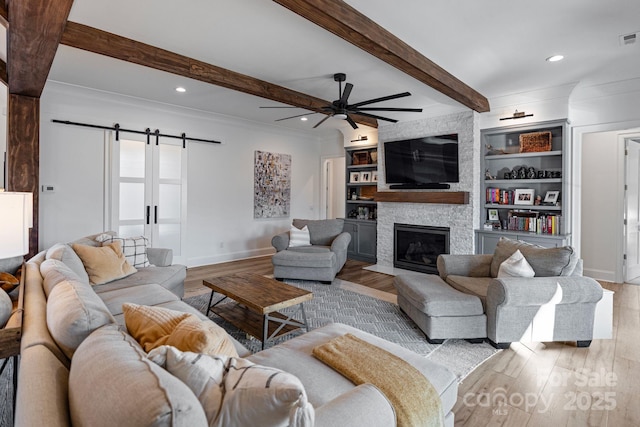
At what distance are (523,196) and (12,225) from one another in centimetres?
553

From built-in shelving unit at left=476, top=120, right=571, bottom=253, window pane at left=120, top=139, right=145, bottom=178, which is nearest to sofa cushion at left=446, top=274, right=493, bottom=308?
built-in shelving unit at left=476, top=120, right=571, bottom=253

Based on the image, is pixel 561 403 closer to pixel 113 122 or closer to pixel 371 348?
pixel 371 348

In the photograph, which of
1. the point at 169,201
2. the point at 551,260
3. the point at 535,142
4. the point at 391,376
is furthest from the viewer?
the point at 169,201

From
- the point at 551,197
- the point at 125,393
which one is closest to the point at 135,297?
the point at 125,393

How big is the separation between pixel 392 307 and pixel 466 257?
3.17 ft

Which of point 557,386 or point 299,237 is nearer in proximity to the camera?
point 557,386

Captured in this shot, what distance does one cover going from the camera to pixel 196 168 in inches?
229

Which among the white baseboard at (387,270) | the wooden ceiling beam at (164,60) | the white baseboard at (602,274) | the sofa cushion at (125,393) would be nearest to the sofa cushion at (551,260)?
the white baseboard at (387,270)

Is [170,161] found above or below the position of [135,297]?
above

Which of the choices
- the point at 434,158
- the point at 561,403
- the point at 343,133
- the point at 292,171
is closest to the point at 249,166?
the point at 292,171

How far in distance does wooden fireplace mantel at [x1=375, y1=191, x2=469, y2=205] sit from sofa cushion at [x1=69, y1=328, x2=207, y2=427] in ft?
15.8

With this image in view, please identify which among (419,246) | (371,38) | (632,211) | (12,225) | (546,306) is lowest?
(546,306)

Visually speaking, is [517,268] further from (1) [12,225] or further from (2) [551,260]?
(1) [12,225]

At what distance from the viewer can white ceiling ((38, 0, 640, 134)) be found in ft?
8.50
